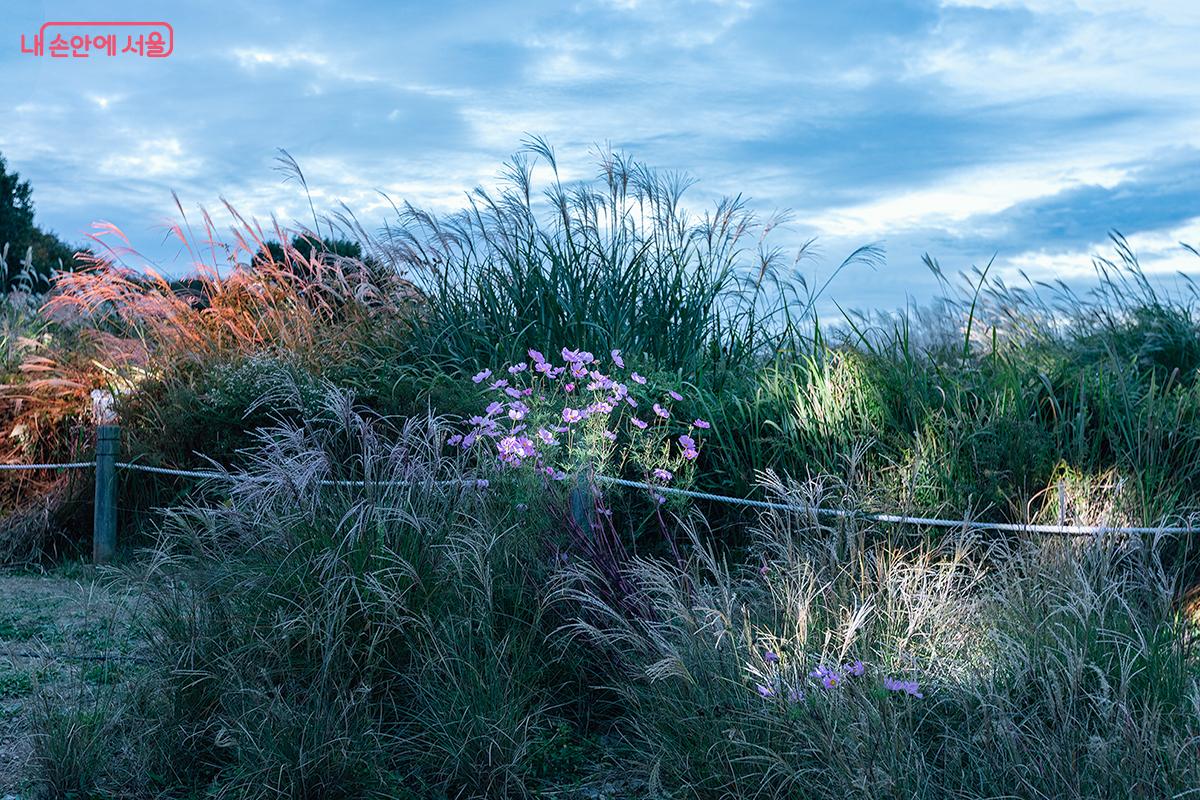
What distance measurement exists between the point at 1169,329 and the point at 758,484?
3.26 m

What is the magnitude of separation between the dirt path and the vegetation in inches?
6.6

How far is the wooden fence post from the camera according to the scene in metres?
7.12

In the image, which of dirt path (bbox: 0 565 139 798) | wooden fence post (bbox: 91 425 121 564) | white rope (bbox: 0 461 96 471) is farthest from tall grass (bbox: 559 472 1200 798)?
white rope (bbox: 0 461 96 471)

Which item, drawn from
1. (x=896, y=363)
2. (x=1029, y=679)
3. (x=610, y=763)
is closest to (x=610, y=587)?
(x=610, y=763)

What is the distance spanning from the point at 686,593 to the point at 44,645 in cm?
251

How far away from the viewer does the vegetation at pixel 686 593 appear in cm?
301

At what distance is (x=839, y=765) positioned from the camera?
2.73 metres

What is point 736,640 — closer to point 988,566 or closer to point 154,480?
point 988,566

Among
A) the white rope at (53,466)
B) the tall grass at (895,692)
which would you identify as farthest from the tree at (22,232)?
the tall grass at (895,692)

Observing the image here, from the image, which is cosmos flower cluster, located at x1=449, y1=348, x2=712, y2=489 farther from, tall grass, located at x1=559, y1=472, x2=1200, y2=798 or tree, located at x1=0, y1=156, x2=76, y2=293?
tree, located at x1=0, y1=156, x2=76, y2=293

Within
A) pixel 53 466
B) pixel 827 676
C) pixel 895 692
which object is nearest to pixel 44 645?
pixel 827 676

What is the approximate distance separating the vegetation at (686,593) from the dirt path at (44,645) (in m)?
0.17

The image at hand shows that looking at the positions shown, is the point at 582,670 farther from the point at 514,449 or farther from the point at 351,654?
the point at 514,449

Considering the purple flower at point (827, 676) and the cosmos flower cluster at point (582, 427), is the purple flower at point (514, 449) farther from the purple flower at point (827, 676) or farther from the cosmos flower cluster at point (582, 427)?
the purple flower at point (827, 676)
